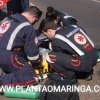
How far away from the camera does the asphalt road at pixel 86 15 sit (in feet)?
17.0

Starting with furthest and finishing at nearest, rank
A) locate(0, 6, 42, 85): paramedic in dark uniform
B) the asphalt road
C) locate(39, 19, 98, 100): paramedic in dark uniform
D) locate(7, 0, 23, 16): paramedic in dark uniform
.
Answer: locate(7, 0, 23, 16): paramedic in dark uniform
the asphalt road
locate(0, 6, 42, 85): paramedic in dark uniform
locate(39, 19, 98, 100): paramedic in dark uniform

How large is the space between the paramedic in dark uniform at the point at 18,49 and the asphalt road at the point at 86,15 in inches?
16.3

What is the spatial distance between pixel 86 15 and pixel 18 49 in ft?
19.5

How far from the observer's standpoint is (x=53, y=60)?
188 inches

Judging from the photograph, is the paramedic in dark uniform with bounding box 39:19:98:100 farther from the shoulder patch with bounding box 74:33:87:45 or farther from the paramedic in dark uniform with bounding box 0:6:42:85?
the paramedic in dark uniform with bounding box 0:6:42:85

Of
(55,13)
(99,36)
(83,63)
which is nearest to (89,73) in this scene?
(83,63)

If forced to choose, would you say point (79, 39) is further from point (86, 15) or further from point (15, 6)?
point (86, 15)

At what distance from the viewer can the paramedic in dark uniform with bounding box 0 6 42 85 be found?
4.94 m

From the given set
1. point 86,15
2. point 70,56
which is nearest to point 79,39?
point 70,56

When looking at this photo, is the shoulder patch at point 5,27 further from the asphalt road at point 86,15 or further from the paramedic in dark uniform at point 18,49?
the asphalt road at point 86,15

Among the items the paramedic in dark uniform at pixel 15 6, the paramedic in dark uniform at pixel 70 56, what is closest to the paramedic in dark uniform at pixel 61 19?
the paramedic in dark uniform at pixel 70 56

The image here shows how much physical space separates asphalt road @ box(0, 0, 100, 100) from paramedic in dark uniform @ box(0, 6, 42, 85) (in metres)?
0.41

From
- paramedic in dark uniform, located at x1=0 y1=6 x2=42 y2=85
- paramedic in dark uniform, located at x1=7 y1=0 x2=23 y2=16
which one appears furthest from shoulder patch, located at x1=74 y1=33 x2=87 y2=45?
paramedic in dark uniform, located at x1=7 y1=0 x2=23 y2=16

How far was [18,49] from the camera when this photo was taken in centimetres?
506
